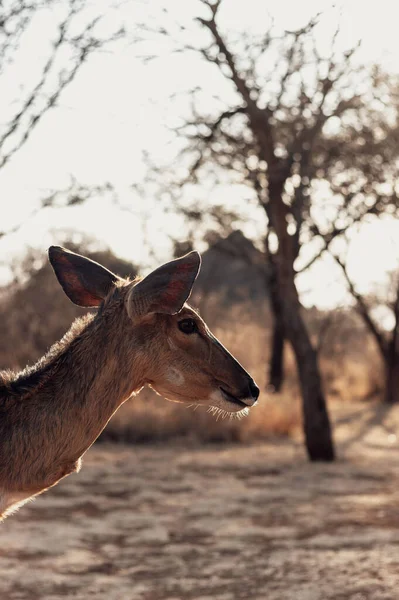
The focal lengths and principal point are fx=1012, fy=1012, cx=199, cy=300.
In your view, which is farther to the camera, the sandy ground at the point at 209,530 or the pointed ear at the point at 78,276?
the sandy ground at the point at 209,530

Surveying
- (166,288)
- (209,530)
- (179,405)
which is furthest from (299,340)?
(166,288)

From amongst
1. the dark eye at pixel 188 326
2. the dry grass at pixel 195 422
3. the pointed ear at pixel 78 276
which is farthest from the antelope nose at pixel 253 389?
the dry grass at pixel 195 422

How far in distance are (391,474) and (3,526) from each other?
17.6ft

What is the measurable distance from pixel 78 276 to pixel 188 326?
600 millimetres

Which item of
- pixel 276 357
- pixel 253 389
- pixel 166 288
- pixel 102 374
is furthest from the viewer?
pixel 276 357

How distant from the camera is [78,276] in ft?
15.3

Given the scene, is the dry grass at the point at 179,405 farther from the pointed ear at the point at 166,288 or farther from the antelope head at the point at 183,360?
the pointed ear at the point at 166,288

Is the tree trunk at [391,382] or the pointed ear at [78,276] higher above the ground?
the tree trunk at [391,382]

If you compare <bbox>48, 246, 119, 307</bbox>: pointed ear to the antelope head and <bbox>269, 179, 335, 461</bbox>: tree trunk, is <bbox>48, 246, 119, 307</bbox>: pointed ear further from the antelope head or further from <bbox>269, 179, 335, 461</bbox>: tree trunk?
<bbox>269, 179, 335, 461</bbox>: tree trunk

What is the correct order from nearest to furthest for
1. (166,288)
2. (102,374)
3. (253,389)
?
(166,288)
(102,374)
(253,389)

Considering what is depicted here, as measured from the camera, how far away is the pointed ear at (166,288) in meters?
4.07

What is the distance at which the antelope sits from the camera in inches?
162

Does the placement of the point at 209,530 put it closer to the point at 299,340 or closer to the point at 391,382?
the point at 299,340

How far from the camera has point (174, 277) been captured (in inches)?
161
